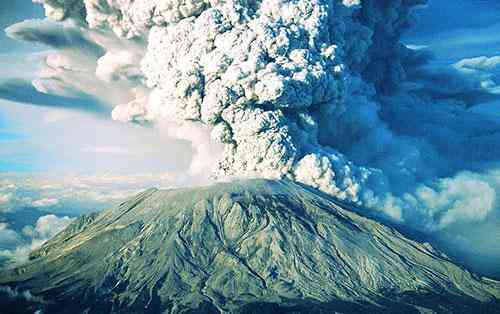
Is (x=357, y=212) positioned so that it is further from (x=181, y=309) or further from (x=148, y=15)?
(x=148, y=15)

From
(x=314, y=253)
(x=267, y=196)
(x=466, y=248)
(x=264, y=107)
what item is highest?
(x=264, y=107)

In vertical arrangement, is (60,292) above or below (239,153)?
below

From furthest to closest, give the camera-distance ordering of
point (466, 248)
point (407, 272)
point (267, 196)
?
point (466, 248)
point (267, 196)
point (407, 272)

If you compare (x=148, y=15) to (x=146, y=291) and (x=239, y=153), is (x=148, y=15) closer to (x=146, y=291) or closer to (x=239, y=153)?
(x=239, y=153)

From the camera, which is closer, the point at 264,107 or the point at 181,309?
the point at 181,309

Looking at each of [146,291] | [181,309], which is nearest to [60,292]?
[146,291]

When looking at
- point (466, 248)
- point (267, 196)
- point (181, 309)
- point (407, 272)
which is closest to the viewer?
point (181, 309)

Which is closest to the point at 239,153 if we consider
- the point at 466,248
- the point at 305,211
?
the point at 305,211
